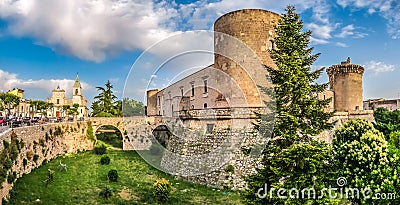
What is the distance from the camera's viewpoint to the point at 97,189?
683 inches

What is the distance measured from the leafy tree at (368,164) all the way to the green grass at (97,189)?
5693 mm

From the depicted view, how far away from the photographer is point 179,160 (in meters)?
20.2

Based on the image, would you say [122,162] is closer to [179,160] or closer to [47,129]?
[47,129]

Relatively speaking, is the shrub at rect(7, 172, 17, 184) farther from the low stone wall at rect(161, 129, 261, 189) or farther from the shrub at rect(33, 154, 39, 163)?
the low stone wall at rect(161, 129, 261, 189)

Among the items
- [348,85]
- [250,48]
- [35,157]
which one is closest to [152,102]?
[348,85]

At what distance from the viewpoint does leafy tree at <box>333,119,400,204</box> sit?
36.5 ft

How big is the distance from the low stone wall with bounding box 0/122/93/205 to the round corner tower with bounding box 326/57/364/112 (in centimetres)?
2904

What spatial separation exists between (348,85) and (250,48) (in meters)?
21.7

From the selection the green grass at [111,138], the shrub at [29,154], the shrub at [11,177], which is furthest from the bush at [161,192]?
the green grass at [111,138]

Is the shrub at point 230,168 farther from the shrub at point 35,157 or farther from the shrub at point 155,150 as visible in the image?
the shrub at point 155,150

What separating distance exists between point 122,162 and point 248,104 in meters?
13.6

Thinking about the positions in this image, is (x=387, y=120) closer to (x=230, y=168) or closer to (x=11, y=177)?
(x=230, y=168)

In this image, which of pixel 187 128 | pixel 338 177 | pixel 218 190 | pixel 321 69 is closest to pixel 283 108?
pixel 321 69

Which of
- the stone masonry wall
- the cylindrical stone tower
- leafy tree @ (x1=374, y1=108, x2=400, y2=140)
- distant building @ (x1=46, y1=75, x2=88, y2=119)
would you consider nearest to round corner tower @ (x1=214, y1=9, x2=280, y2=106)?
the stone masonry wall
